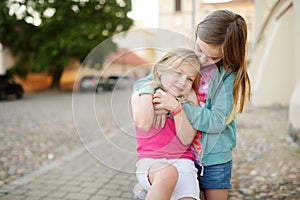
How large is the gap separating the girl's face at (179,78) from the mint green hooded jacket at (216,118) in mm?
89

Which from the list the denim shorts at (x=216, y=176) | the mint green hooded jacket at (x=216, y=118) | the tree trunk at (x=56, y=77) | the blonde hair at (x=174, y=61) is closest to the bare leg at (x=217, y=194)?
the denim shorts at (x=216, y=176)

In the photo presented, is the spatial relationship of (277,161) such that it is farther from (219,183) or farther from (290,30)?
(290,30)

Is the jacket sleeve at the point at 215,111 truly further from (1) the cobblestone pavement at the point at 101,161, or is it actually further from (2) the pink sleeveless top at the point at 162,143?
(1) the cobblestone pavement at the point at 101,161

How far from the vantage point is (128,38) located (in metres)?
1.97

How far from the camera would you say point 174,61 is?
1748 mm

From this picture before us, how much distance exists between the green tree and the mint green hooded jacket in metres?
20.9

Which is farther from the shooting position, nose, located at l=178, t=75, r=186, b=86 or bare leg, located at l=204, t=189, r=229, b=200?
bare leg, located at l=204, t=189, r=229, b=200

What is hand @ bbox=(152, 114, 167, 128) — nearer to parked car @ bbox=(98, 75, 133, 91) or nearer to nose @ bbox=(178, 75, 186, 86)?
nose @ bbox=(178, 75, 186, 86)

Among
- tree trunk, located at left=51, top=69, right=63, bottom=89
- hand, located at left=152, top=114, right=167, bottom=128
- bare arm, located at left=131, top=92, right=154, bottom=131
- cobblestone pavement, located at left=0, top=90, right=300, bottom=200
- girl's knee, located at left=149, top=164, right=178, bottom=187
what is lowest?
tree trunk, located at left=51, top=69, right=63, bottom=89

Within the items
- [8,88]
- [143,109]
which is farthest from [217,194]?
[8,88]

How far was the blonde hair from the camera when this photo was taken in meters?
1.75

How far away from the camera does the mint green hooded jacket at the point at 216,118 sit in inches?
72.7

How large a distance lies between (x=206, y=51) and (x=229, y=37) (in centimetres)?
14

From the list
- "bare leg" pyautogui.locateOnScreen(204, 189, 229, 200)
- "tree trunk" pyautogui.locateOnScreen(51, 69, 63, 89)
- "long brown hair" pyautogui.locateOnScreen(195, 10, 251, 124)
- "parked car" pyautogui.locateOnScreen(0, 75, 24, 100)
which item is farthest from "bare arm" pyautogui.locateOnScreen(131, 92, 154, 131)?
"tree trunk" pyautogui.locateOnScreen(51, 69, 63, 89)
